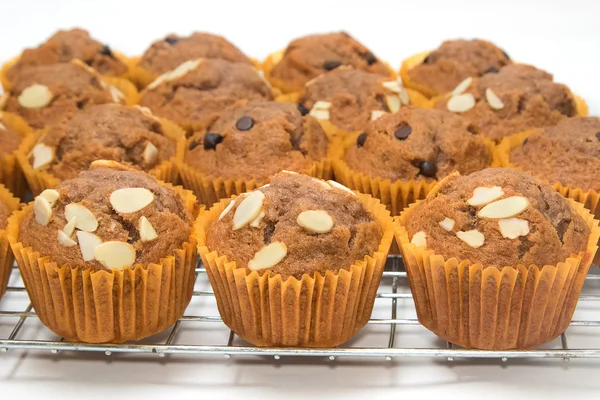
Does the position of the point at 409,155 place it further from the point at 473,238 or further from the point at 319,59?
the point at 319,59

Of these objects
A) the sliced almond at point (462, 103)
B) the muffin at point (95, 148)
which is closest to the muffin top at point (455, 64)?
the sliced almond at point (462, 103)

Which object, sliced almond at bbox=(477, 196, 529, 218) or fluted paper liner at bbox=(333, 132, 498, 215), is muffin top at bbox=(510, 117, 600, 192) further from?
sliced almond at bbox=(477, 196, 529, 218)

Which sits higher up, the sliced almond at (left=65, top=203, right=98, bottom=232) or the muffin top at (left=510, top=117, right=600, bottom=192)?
the muffin top at (left=510, top=117, right=600, bottom=192)

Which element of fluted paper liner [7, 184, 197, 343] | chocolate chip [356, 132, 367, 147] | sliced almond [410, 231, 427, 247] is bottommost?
fluted paper liner [7, 184, 197, 343]

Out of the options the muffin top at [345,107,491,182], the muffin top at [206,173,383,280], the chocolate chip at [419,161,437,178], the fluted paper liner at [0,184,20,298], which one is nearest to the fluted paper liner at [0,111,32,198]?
the fluted paper liner at [0,184,20,298]

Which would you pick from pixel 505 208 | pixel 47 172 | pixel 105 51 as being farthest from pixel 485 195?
pixel 105 51

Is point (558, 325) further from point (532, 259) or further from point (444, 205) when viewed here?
point (444, 205)

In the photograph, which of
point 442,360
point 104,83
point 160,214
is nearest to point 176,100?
point 104,83
